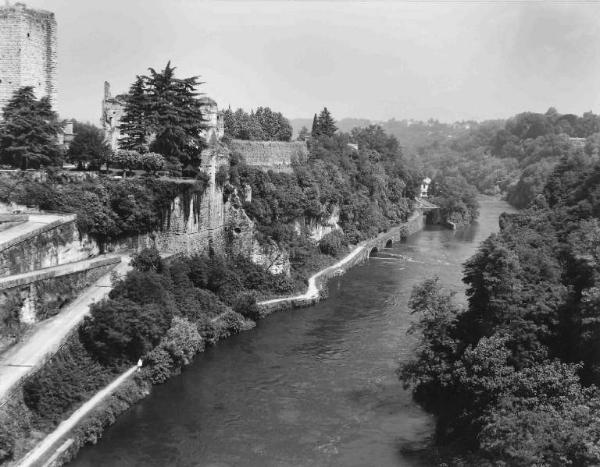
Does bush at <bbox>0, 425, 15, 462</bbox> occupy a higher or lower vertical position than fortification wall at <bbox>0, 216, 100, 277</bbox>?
lower

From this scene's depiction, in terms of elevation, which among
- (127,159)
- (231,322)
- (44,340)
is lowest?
(231,322)

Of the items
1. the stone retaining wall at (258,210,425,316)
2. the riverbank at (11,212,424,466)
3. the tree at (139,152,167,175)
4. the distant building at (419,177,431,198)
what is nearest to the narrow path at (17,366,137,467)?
the riverbank at (11,212,424,466)

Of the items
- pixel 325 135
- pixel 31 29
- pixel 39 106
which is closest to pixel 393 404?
pixel 39 106

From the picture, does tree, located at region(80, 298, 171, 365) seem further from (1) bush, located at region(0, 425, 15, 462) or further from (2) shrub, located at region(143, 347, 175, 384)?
(1) bush, located at region(0, 425, 15, 462)

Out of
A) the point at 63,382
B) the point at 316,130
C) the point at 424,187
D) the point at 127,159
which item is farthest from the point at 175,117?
the point at 424,187

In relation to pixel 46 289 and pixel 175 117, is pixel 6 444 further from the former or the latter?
pixel 175 117

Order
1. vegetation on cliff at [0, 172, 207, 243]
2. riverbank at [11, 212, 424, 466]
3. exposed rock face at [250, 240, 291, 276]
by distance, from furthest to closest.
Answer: exposed rock face at [250, 240, 291, 276] → vegetation on cliff at [0, 172, 207, 243] → riverbank at [11, 212, 424, 466]

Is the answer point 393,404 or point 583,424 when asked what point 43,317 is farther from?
point 583,424
